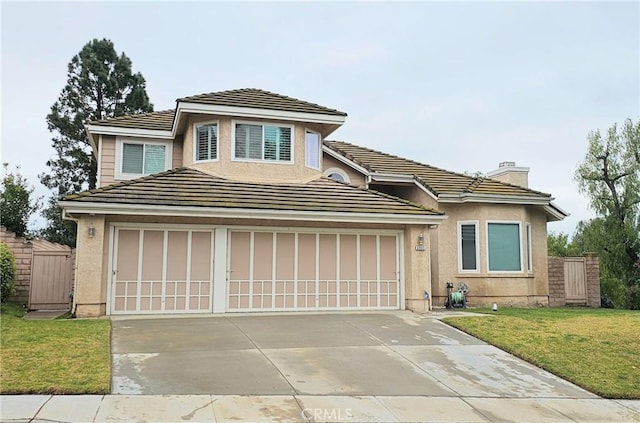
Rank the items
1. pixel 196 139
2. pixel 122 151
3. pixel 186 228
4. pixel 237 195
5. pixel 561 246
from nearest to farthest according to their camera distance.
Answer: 1. pixel 186 228
2. pixel 237 195
3. pixel 196 139
4. pixel 122 151
5. pixel 561 246

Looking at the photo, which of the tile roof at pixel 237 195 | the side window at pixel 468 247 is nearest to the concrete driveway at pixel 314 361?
the tile roof at pixel 237 195

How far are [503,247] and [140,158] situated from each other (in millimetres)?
13385

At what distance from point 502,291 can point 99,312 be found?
13.0 m

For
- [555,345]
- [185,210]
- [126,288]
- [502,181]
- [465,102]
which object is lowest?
[555,345]

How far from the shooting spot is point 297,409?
7031 mm

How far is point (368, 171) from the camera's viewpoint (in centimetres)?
1967

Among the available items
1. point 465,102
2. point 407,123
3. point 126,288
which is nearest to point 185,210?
point 126,288

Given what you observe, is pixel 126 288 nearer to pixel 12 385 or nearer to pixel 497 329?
pixel 12 385

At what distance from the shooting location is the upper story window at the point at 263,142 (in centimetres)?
1669

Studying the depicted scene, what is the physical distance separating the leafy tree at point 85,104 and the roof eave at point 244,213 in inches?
836

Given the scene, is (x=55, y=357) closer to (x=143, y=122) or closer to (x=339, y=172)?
(x=143, y=122)

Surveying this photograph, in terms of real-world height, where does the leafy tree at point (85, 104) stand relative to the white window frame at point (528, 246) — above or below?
above

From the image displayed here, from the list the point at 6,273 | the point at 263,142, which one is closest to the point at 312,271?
the point at 263,142

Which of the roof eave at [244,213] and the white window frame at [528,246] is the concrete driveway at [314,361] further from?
the white window frame at [528,246]
